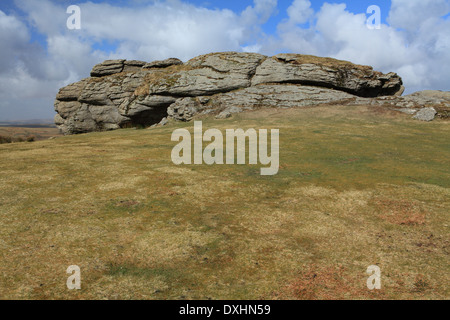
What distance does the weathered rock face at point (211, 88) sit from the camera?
62219 mm

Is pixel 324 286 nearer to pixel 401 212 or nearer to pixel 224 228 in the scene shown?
pixel 224 228

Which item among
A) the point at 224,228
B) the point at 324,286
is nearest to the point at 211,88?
the point at 224,228

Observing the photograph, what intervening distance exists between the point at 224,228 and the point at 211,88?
180 ft

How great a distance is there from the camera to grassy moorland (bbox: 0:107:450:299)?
9508 millimetres

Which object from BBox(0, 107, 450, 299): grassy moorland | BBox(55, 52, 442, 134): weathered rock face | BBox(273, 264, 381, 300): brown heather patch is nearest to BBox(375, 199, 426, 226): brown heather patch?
BBox(0, 107, 450, 299): grassy moorland

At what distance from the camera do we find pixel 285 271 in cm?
1027

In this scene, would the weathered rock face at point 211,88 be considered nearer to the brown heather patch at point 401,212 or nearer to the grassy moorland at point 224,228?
the grassy moorland at point 224,228

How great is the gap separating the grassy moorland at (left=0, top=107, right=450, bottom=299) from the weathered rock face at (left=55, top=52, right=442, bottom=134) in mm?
37051

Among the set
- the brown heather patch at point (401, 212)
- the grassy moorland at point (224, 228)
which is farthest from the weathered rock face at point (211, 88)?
the brown heather patch at point (401, 212)

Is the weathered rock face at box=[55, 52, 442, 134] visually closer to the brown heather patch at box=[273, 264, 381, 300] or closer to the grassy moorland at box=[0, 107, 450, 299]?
the grassy moorland at box=[0, 107, 450, 299]

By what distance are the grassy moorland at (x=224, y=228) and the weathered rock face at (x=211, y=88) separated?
37051 millimetres
